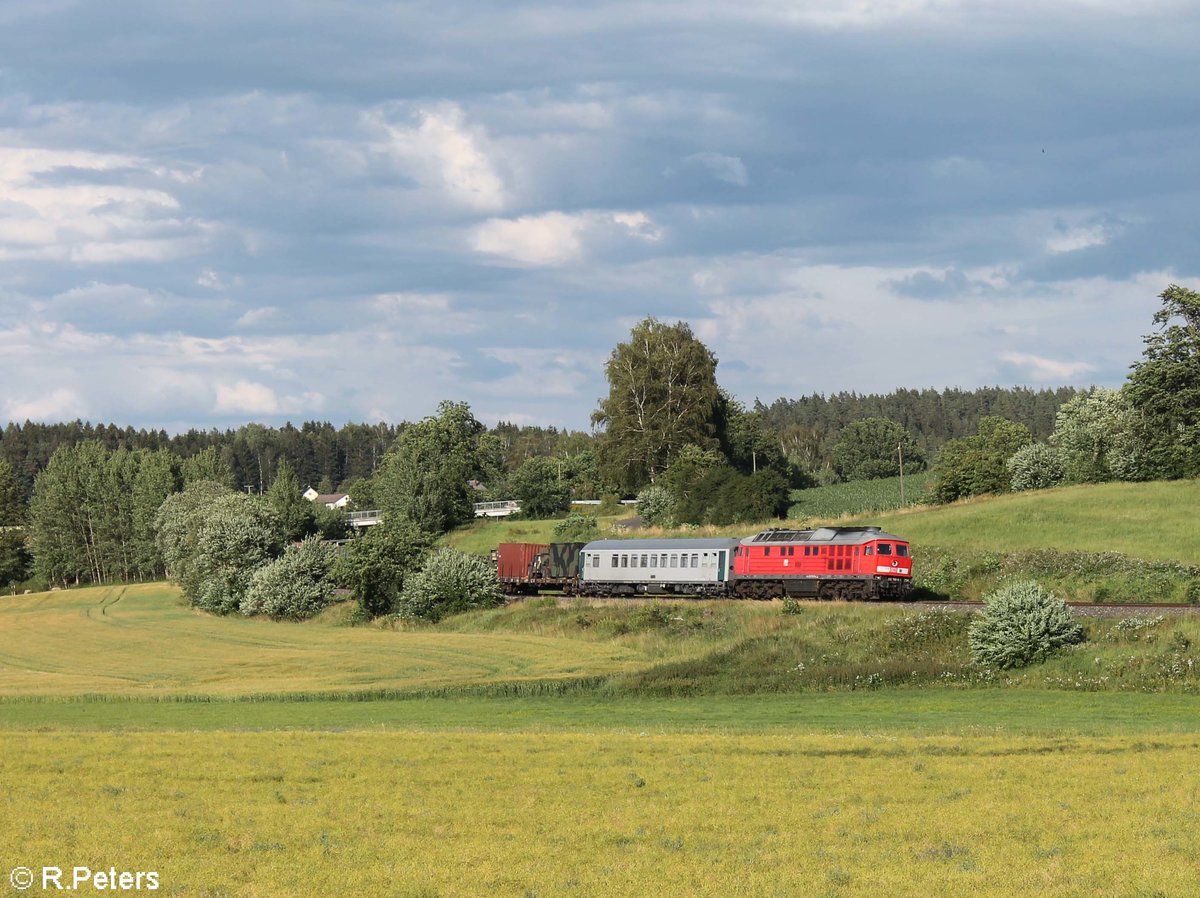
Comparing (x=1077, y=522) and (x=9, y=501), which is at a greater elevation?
(x=9, y=501)

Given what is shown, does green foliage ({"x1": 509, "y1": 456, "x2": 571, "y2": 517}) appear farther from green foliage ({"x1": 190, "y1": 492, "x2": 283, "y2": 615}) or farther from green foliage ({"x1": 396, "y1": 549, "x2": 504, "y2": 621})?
green foliage ({"x1": 396, "y1": 549, "x2": 504, "y2": 621})

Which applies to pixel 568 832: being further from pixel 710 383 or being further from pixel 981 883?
pixel 710 383

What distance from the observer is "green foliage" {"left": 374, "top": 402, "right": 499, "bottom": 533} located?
12925 cm

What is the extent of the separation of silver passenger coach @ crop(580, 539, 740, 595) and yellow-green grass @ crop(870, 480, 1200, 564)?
14.6 meters

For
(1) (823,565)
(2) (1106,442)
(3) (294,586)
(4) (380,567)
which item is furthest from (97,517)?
(1) (823,565)

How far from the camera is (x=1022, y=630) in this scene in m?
42.6

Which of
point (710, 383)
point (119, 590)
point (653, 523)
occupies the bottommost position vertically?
point (119, 590)

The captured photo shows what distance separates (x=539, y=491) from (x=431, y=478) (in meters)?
24.2

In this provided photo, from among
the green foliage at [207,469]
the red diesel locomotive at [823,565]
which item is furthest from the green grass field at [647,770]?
the green foliage at [207,469]

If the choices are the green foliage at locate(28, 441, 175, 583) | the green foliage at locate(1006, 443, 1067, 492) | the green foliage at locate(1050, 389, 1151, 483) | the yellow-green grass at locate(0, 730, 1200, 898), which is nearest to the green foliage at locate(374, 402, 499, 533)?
the green foliage at locate(28, 441, 175, 583)

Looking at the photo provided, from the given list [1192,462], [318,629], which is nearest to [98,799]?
[318,629]

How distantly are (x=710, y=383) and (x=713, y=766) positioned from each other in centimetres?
11182

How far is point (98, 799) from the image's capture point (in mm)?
20797

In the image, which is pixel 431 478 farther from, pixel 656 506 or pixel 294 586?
pixel 294 586
